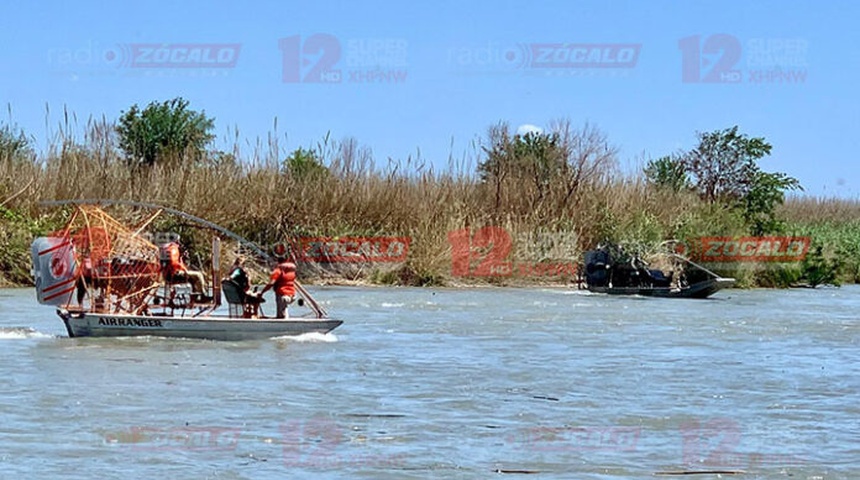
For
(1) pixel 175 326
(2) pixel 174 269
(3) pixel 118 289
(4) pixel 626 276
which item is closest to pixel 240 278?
(2) pixel 174 269

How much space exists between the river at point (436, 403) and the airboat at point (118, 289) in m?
0.22

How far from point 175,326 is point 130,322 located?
1.96 ft

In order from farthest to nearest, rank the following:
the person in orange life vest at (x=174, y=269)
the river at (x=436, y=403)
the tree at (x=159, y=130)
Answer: the tree at (x=159, y=130) → the person in orange life vest at (x=174, y=269) → the river at (x=436, y=403)

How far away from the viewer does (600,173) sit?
43062 millimetres

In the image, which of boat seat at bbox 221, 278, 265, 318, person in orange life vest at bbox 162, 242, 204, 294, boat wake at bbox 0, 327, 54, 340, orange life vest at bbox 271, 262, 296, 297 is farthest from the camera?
boat wake at bbox 0, 327, 54, 340

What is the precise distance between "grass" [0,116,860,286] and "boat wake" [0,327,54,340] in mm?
12050

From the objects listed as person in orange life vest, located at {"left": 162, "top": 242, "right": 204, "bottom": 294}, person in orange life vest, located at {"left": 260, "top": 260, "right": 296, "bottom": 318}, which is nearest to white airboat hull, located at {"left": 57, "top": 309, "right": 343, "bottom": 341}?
person in orange life vest, located at {"left": 260, "top": 260, "right": 296, "bottom": 318}

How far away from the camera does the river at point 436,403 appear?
11.1 meters

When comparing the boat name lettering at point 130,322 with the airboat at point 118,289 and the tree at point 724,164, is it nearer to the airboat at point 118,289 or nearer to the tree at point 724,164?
the airboat at point 118,289

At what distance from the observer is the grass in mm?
34500

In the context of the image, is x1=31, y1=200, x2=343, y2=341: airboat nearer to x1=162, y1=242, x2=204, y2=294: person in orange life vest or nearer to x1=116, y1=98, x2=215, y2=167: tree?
x1=162, y1=242, x2=204, y2=294: person in orange life vest

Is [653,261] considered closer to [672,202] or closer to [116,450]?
[672,202]

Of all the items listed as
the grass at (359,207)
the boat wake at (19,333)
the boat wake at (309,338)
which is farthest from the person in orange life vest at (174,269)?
the grass at (359,207)

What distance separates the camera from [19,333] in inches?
787
